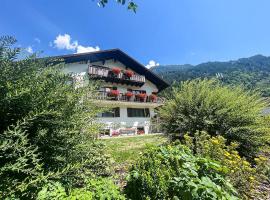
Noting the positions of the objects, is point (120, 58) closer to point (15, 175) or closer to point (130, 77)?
point (130, 77)

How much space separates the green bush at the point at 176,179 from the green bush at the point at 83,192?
18.0 inches

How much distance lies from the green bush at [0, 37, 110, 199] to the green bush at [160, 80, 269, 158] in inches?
182

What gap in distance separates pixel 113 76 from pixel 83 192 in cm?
2611

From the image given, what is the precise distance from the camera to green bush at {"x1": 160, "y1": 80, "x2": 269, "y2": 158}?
7.54 metres

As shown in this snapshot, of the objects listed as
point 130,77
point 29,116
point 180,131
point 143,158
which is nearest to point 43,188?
point 29,116

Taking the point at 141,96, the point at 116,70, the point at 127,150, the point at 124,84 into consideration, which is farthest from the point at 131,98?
the point at 127,150

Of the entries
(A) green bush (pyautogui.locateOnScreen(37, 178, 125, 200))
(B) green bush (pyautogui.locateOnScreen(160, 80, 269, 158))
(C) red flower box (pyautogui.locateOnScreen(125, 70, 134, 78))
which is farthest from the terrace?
(A) green bush (pyautogui.locateOnScreen(37, 178, 125, 200))

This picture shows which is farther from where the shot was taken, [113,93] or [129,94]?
[129,94]

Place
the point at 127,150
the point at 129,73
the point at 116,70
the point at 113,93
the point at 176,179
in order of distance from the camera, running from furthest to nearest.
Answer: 1. the point at 129,73
2. the point at 116,70
3. the point at 113,93
4. the point at 127,150
5. the point at 176,179

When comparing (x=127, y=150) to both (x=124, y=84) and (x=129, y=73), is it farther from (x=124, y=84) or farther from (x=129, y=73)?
(x=124, y=84)

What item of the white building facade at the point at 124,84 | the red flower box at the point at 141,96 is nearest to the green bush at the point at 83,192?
the white building facade at the point at 124,84

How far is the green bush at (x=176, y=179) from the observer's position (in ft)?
9.27

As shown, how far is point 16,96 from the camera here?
2924 millimetres

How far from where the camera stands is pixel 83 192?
3.30 meters
